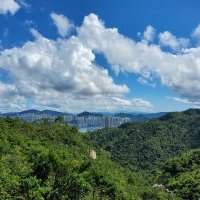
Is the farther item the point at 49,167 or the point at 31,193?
the point at 49,167

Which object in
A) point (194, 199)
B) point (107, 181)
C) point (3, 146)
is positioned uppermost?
point (3, 146)

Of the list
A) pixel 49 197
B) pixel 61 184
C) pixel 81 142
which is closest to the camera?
pixel 49 197

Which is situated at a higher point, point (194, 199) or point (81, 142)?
point (81, 142)

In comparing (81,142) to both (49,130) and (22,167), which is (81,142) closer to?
(49,130)

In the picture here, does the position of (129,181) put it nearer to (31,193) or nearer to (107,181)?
(107,181)

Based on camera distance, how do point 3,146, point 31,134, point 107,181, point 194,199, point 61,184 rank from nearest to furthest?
point 61,184 < point 3,146 < point 107,181 < point 31,134 < point 194,199

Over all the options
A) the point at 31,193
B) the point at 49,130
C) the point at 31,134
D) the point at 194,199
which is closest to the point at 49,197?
the point at 31,193

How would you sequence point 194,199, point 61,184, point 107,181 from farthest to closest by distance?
point 194,199, point 107,181, point 61,184

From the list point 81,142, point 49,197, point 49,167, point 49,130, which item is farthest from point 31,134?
point 49,197

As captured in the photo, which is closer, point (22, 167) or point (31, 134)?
point (22, 167)
